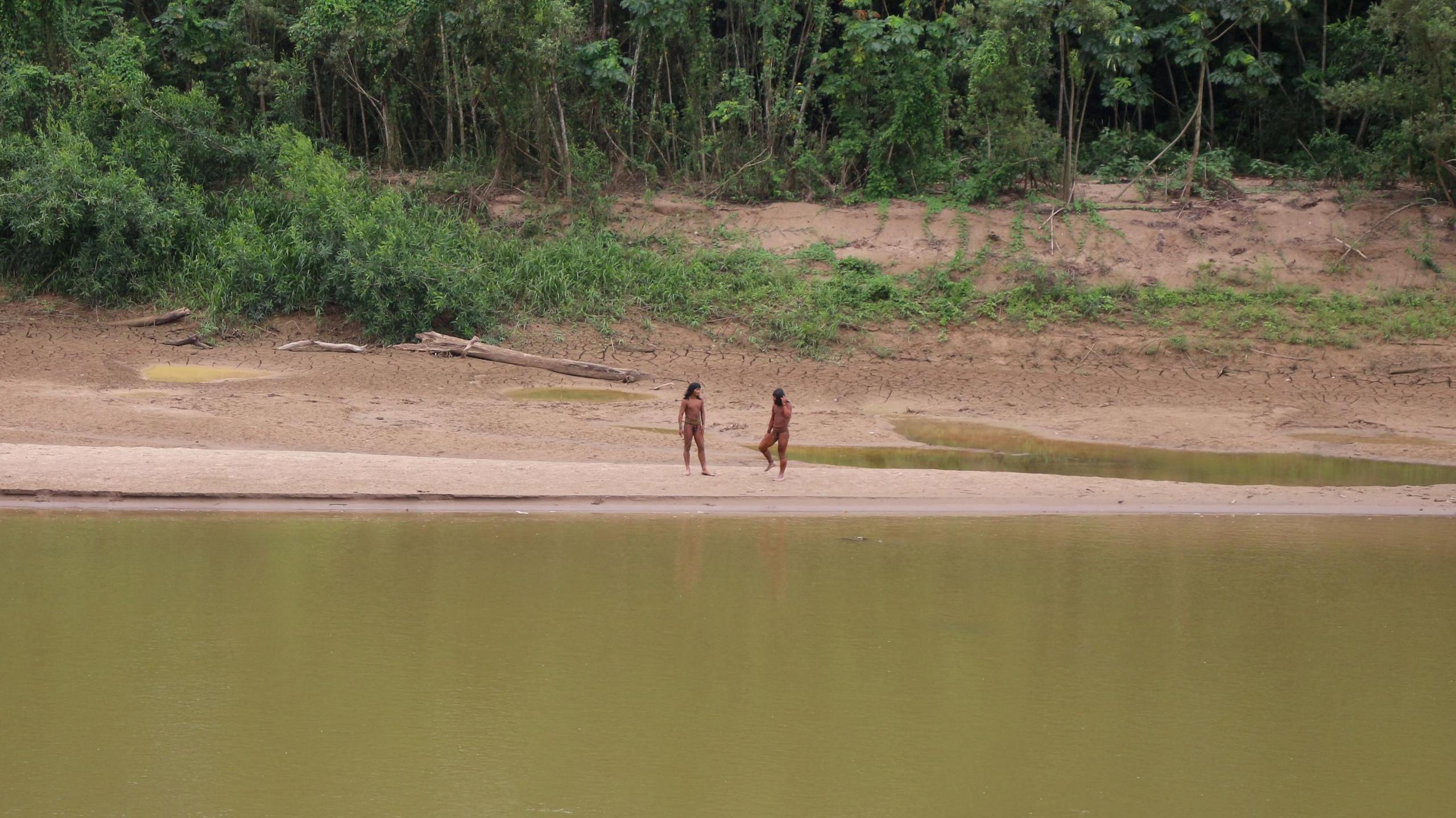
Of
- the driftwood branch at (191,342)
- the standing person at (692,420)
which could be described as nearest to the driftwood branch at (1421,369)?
the standing person at (692,420)

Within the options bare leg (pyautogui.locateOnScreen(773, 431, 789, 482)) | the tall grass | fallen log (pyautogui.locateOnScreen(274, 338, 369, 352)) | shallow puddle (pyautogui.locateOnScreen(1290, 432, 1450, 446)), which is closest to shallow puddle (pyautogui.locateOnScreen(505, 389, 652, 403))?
the tall grass

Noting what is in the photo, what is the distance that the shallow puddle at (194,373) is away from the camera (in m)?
18.6

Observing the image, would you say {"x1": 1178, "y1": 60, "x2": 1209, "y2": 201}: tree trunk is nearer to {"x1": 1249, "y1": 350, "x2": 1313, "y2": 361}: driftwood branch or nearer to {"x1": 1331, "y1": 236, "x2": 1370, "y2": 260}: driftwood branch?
{"x1": 1331, "y1": 236, "x2": 1370, "y2": 260}: driftwood branch

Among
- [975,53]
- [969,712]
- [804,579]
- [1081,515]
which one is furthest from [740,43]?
[969,712]

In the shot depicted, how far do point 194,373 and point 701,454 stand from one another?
9.37 meters

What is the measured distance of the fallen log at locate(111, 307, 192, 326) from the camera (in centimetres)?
2089

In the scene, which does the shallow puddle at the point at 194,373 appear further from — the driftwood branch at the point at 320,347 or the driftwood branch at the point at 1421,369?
the driftwood branch at the point at 1421,369

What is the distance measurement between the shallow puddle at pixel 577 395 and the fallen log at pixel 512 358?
0.49 meters

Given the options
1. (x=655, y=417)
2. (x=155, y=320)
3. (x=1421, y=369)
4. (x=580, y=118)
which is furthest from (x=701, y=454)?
(x=580, y=118)

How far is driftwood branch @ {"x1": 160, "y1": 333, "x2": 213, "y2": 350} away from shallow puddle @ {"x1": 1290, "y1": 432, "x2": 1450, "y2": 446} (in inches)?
642

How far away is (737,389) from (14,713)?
13.1 m

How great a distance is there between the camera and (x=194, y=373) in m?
18.9

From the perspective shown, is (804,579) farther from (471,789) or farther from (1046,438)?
(1046,438)

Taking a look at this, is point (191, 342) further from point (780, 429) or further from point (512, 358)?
point (780, 429)
